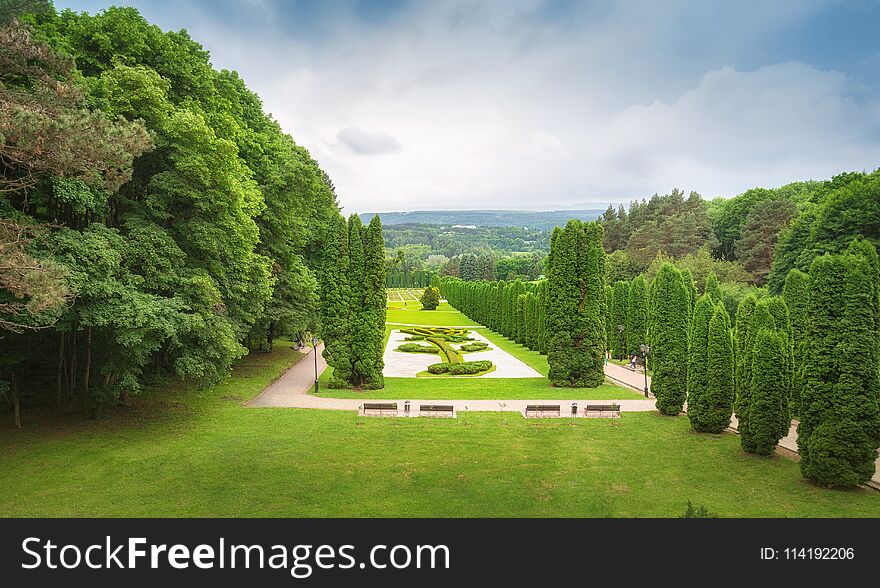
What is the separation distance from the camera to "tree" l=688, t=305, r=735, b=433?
1753cm

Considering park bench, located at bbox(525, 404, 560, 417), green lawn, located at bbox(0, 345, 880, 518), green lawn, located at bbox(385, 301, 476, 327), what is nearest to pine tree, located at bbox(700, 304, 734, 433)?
green lawn, located at bbox(0, 345, 880, 518)

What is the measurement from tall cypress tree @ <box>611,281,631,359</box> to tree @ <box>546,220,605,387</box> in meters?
12.0

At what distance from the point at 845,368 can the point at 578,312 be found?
14563 mm

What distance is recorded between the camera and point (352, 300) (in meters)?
25.0

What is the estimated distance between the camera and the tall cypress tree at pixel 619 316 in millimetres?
38031

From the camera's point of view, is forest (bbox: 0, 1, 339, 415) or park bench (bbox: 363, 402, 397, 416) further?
park bench (bbox: 363, 402, 397, 416)

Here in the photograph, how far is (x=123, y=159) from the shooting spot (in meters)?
11.9

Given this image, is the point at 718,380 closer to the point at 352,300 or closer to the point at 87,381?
the point at 352,300

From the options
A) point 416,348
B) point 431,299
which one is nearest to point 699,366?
point 416,348

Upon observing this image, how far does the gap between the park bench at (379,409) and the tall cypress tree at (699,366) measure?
10.6 m

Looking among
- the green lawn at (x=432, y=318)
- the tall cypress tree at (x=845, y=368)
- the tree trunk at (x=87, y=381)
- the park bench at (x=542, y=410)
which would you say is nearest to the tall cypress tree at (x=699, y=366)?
the park bench at (x=542, y=410)

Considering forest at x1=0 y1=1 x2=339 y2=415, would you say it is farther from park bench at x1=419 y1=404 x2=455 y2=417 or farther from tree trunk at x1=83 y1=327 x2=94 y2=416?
park bench at x1=419 y1=404 x2=455 y2=417

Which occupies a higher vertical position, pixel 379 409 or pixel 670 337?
pixel 670 337
